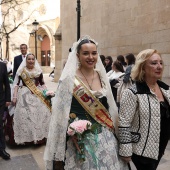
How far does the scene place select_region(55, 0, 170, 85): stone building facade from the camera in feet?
23.9

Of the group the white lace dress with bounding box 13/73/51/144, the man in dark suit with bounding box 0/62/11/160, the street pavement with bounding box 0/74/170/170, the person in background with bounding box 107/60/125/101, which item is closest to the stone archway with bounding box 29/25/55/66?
the person in background with bounding box 107/60/125/101

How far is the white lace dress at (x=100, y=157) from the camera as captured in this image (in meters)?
2.09

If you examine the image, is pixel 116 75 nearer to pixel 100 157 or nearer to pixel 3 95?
pixel 3 95

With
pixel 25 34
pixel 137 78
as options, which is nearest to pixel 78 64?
pixel 137 78

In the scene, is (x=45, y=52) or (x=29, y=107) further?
(x=45, y=52)

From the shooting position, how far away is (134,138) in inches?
84.5

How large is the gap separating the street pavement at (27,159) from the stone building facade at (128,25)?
149 inches

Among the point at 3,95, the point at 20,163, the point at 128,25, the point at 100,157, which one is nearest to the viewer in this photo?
the point at 100,157

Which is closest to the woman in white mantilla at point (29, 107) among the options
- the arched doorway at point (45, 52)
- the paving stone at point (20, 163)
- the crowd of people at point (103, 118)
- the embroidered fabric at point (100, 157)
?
the paving stone at point (20, 163)

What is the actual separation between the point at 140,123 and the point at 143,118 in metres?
0.06

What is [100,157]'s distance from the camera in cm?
211

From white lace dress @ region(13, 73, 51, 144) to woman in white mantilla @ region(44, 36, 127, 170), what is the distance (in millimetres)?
2464

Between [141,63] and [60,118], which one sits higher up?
[141,63]

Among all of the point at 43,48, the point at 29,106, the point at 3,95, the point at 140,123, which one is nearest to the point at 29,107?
the point at 29,106
